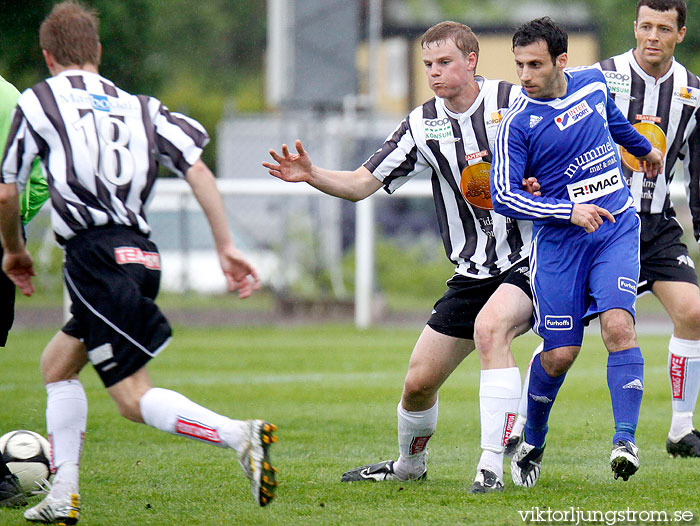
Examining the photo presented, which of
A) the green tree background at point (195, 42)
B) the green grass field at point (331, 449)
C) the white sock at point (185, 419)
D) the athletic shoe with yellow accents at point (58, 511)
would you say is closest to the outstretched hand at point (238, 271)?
the white sock at point (185, 419)

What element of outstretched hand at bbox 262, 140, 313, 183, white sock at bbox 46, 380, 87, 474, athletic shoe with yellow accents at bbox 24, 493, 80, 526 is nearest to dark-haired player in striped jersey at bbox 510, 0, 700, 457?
outstretched hand at bbox 262, 140, 313, 183

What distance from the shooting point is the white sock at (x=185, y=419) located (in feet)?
12.7

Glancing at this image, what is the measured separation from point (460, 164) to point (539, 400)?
1.17 metres

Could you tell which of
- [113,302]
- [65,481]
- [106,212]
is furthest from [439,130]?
[65,481]

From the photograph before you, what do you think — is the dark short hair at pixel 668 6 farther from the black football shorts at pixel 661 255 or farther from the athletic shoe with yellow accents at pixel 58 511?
the athletic shoe with yellow accents at pixel 58 511

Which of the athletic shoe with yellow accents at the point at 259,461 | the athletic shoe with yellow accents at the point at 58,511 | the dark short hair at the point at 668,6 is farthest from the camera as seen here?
the dark short hair at the point at 668,6

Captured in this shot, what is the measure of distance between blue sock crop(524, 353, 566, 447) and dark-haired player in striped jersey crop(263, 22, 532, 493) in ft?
0.79

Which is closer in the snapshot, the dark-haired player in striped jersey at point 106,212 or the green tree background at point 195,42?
the dark-haired player in striped jersey at point 106,212

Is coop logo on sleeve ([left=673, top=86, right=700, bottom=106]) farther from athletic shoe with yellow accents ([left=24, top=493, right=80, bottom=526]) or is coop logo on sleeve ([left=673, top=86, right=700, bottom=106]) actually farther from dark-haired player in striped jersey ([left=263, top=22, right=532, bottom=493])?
athletic shoe with yellow accents ([left=24, top=493, right=80, bottom=526])

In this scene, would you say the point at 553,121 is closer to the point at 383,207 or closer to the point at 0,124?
the point at 0,124

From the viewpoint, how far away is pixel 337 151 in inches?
693

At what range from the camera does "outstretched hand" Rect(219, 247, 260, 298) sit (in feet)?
13.1

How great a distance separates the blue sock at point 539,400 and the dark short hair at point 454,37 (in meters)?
1.47

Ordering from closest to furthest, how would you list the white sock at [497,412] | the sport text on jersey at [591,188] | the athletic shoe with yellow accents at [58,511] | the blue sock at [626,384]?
the athletic shoe with yellow accents at [58,511], the blue sock at [626,384], the white sock at [497,412], the sport text on jersey at [591,188]
